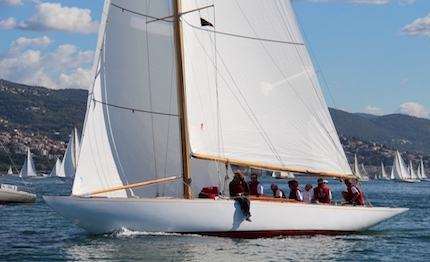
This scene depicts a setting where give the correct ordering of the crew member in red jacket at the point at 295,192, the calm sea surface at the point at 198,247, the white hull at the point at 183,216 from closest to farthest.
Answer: the calm sea surface at the point at 198,247
the white hull at the point at 183,216
the crew member in red jacket at the point at 295,192

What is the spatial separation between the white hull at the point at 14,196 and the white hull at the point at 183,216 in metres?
17.8

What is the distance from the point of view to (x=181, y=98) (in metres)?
21.8

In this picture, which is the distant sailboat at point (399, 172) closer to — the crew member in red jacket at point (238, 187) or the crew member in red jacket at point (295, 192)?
the crew member in red jacket at point (295, 192)

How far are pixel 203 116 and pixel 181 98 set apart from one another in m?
0.76

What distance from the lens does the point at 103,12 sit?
22344 mm

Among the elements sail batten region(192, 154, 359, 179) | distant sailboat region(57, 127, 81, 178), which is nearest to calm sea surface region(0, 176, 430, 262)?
sail batten region(192, 154, 359, 179)

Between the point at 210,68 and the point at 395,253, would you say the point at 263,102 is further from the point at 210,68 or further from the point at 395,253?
the point at 395,253

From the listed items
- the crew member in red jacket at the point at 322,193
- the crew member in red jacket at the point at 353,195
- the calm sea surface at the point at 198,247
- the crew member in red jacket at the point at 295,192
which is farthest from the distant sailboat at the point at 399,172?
the crew member in red jacket at the point at 295,192

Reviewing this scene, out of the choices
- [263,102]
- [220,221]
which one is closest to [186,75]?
[263,102]

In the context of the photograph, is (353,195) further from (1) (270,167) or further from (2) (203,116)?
(2) (203,116)

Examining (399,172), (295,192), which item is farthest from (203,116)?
(399,172)

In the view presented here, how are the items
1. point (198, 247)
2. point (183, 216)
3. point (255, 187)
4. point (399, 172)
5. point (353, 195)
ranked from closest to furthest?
1. point (198, 247)
2. point (183, 216)
3. point (255, 187)
4. point (353, 195)
5. point (399, 172)

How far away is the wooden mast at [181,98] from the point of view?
2170 centimetres

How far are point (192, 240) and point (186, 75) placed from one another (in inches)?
163
